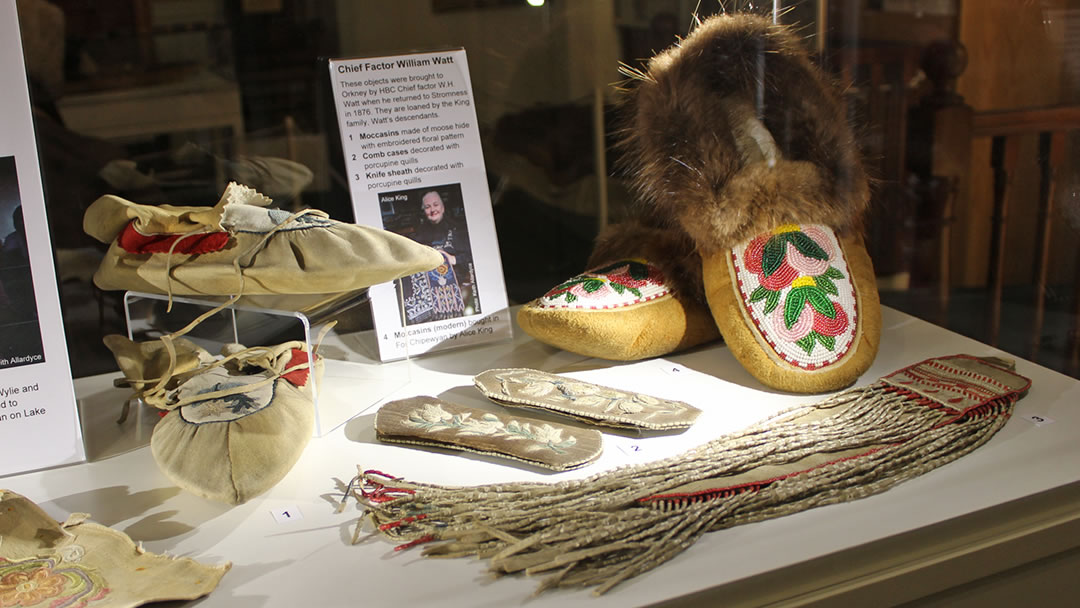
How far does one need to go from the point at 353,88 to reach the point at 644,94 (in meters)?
0.49

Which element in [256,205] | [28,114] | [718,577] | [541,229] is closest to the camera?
[718,577]

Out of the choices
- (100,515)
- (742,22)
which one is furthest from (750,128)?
(100,515)

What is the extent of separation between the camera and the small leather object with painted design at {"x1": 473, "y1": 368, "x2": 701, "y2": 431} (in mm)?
1242

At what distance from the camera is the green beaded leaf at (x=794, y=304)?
53.2 inches

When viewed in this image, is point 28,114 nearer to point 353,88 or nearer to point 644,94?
point 353,88

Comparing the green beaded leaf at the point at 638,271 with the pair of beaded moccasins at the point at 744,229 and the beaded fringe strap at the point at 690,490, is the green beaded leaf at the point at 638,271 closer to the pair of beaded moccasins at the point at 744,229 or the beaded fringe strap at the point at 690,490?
the pair of beaded moccasins at the point at 744,229

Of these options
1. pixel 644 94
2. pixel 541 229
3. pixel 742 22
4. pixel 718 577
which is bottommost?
pixel 718 577

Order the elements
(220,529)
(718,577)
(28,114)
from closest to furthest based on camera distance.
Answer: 1. (718,577)
2. (220,529)
3. (28,114)

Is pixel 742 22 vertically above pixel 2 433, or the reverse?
pixel 742 22

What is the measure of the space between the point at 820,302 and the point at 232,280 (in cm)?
87

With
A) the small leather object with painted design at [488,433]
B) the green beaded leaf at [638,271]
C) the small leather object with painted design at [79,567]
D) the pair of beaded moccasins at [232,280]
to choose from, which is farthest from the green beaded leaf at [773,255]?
the small leather object with painted design at [79,567]

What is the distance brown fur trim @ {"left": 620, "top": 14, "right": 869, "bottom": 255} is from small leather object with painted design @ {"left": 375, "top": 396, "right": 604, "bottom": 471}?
0.43 m

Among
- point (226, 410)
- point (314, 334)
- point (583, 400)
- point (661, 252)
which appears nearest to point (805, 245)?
point (661, 252)

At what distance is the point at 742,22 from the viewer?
148 cm
